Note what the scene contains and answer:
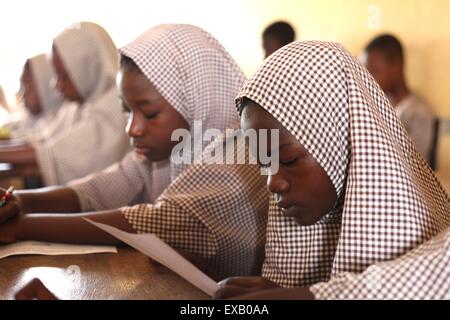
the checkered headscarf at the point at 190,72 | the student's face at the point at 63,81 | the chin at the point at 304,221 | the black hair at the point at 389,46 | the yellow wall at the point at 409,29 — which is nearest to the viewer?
the chin at the point at 304,221

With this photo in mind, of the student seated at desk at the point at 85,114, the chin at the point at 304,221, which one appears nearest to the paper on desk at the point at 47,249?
the chin at the point at 304,221

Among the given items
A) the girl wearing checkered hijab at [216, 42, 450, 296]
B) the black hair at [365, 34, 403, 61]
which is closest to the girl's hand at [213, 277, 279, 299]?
the girl wearing checkered hijab at [216, 42, 450, 296]

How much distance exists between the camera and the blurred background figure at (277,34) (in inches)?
135

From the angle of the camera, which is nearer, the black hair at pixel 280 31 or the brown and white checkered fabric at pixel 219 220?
the brown and white checkered fabric at pixel 219 220

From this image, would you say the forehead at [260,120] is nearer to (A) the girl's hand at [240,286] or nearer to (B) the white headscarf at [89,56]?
(A) the girl's hand at [240,286]

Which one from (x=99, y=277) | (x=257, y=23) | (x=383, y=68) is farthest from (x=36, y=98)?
(x=99, y=277)

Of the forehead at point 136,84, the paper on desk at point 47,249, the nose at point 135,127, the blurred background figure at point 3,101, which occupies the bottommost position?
the blurred background figure at point 3,101

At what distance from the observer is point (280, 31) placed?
3.50m

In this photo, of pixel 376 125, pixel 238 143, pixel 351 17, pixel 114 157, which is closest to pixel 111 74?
pixel 114 157

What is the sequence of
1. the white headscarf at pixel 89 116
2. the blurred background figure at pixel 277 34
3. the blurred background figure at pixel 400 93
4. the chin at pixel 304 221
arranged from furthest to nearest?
1. the blurred background figure at pixel 277 34
2. the blurred background figure at pixel 400 93
3. the white headscarf at pixel 89 116
4. the chin at pixel 304 221

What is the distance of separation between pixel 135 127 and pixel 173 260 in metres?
0.48

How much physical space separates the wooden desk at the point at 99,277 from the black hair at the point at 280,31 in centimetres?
248

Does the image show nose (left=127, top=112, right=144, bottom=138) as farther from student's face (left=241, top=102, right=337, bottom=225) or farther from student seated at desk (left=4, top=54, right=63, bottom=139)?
student seated at desk (left=4, top=54, right=63, bottom=139)

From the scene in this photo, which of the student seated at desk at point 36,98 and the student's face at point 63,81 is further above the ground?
the student's face at point 63,81
